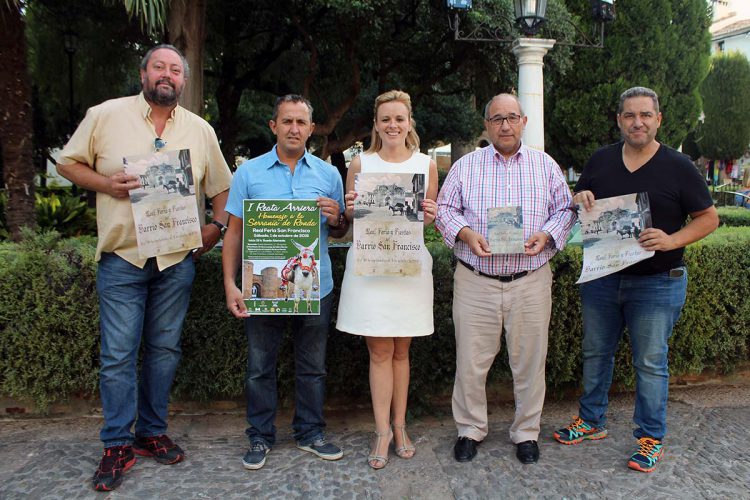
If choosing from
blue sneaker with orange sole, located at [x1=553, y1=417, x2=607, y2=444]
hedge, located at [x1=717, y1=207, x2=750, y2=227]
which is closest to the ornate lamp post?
hedge, located at [x1=717, y1=207, x2=750, y2=227]

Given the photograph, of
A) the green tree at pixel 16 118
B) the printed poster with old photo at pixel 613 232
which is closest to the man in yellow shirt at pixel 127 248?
the printed poster with old photo at pixel 613 232

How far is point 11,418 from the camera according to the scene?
408 cm

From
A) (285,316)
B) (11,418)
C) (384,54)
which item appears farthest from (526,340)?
(384,54)

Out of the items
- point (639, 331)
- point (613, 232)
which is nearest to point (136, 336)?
point (613, 232)

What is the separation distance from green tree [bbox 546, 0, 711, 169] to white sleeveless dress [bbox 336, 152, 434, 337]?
12.4 meters

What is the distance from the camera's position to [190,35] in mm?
7391

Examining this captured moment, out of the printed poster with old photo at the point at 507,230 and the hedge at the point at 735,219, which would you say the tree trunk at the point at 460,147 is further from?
the printed poster with old photo at the point at 507,230

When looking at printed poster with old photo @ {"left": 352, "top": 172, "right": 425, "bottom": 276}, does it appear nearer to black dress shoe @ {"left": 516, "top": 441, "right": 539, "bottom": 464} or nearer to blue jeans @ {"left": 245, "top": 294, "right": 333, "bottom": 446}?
blue jeans @ {"left": 245, "top": 294, "right": 333, "bottom": 446}

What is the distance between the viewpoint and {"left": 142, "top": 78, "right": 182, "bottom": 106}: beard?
3.08 metres

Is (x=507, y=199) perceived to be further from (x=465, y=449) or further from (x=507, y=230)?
(x=465, y=449)

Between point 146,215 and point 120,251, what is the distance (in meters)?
0.26

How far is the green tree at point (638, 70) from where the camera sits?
13.9 meters

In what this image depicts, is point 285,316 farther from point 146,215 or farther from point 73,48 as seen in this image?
point 73,48

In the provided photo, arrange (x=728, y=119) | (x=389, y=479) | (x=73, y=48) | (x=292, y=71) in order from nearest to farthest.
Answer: (x=389, y=479) → (x=73, y=48) → (x=292, y=71) → (x=728, y=119)
